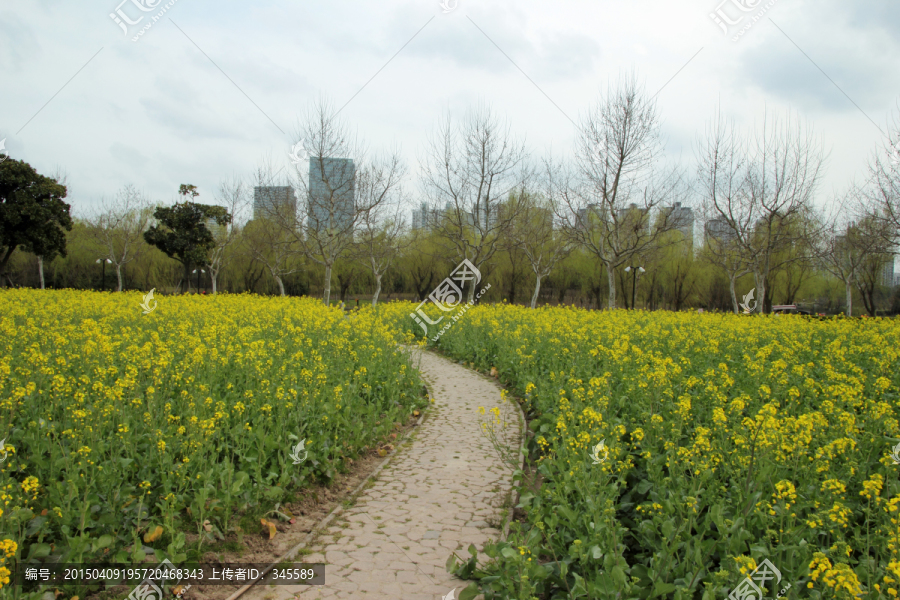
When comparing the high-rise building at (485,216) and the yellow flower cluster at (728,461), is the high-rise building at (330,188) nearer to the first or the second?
the high-rise building at (485,216)

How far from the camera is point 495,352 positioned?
11898mm

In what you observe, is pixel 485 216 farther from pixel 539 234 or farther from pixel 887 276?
pixel 887 276

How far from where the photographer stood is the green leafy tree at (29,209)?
25.4 meters

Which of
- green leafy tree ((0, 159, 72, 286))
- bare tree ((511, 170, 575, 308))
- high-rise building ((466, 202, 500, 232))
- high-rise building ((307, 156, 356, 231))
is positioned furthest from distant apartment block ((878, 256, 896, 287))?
green leafy tree ((0, 159, 72, 286))

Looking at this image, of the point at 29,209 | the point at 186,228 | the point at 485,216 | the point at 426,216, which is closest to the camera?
the point at 485,216

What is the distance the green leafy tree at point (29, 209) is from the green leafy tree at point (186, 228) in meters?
6.00

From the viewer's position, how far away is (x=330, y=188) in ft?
64.2

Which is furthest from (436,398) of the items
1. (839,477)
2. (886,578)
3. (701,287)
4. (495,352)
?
(701,287)

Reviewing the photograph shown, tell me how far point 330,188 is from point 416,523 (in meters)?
17.3

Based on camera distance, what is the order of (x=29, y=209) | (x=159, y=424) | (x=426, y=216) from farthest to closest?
(x=426, y=216)
(x=29, y=209)
(x=159, y=424)

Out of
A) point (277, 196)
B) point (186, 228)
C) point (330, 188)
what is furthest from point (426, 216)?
point (186, 228)

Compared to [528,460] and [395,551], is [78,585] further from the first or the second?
[528,460]

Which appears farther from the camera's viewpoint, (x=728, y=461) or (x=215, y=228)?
(x=215, y=228)

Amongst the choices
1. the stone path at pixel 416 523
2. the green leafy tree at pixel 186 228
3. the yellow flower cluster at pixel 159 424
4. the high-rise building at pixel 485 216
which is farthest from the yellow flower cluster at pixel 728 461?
the green leafy tree at pixel 186 228
